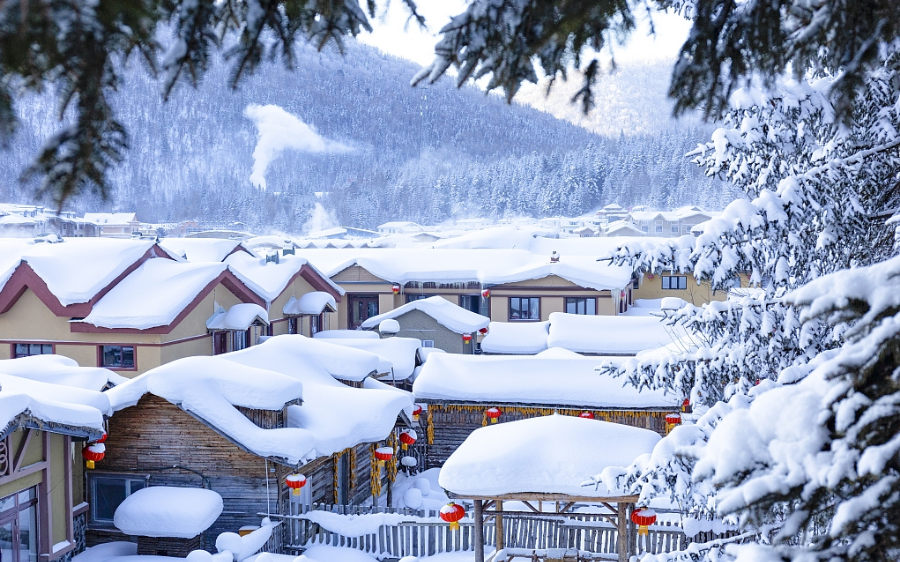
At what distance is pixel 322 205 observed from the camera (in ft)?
527

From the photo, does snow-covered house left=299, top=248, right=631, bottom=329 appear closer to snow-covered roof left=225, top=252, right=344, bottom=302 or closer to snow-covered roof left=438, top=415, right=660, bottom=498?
snow-covered roof left=225, top=252, right=344, bottom=302

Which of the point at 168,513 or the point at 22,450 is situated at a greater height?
the point at 22,450

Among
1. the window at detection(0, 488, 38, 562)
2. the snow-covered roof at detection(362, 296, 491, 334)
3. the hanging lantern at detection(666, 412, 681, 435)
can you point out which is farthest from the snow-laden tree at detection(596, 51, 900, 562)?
the snow-covered roof at detection(362, 296, 491, 334)

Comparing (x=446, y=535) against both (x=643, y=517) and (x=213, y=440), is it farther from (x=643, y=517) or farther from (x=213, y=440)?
(x=213, y=440)

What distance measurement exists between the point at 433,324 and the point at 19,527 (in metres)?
18.6

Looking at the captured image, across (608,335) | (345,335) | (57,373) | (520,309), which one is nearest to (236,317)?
(345,335)

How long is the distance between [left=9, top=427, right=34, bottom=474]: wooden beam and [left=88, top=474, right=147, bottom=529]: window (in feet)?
11.5

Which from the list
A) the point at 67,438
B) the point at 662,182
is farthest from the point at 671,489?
the point at 662,182

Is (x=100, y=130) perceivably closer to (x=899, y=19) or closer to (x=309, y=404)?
(x=899, y=19)

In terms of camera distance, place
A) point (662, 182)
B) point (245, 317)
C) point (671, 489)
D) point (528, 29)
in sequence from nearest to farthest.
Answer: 1. point (528, 29)
2. point (671, 489)
3. point (245, 317)
4. point (662, 182)

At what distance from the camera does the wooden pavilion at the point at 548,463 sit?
39.4ft

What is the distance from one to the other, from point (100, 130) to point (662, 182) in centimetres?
Answer: 14021

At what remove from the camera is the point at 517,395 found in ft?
70.9

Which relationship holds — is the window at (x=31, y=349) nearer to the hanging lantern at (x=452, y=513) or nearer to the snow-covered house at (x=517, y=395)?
the snow-covered house at (x=517, y=395)
